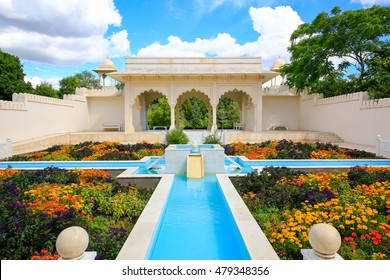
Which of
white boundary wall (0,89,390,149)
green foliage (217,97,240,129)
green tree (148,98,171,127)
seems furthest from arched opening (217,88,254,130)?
green tree (148,98,171,127)

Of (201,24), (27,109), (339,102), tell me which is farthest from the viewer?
(339,102)

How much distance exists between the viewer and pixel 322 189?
574cm

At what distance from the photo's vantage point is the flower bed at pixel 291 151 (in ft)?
34.7

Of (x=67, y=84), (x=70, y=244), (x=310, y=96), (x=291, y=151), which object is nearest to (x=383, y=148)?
(x=291, y=151)

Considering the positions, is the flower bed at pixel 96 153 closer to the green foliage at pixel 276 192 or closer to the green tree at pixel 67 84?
the green foliage at pixel 276 192

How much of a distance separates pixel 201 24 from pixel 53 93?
27614 millimetres

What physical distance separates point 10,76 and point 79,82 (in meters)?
20.1

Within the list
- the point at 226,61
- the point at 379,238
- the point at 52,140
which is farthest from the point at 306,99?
the point at 379,238

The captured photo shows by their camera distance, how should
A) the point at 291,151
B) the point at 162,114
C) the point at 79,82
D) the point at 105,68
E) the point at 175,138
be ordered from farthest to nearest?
the point at 79,82 < the point at 162,114 < the point at 105,68 < the point at 175,138 < the point at 291,151

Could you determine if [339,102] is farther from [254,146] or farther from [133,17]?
[133,17]

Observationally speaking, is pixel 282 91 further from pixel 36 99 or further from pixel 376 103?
pixel 36 99

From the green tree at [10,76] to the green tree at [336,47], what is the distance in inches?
900

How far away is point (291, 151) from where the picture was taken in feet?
35.6

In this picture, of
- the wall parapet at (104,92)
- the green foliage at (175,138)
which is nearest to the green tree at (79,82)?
the wall parapet at (104,92)
